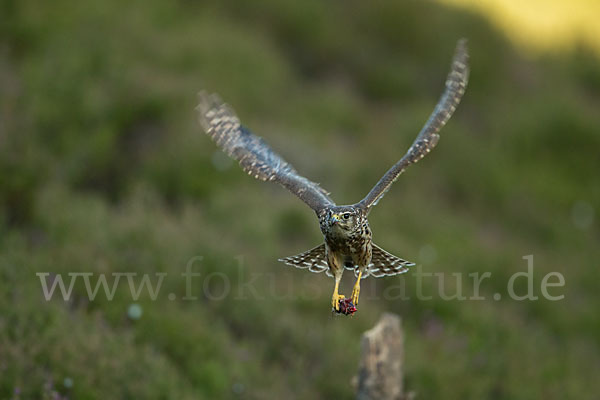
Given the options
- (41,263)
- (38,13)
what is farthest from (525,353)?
(38,13)

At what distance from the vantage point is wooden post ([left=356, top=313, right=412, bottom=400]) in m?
6.37

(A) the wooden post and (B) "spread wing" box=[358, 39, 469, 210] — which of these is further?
(A) the wooden post

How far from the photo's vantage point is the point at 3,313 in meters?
7.06

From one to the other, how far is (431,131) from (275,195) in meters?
6.84

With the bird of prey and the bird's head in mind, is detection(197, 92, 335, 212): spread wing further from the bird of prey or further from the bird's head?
the bird's head

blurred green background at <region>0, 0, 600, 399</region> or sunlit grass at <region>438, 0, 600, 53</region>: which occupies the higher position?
sunlit grass at <region>438, 0, 600, 53</region>

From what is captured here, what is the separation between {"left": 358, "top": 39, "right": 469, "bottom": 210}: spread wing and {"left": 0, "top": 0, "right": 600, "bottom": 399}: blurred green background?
125 inches

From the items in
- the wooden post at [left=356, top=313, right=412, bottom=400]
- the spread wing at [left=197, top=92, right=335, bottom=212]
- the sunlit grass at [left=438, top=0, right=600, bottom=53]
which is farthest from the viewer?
the sunlit grass at [left=438, top=0, right=600, bottom=53]

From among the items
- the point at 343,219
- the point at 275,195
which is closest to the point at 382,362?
the point at 343,219

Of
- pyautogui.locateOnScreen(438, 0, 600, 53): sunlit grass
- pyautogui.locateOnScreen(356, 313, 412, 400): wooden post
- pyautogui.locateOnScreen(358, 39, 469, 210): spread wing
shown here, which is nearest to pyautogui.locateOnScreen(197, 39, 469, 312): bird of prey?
pyautogui.locateOnScreen(358, 39, 469, 210): spread wing

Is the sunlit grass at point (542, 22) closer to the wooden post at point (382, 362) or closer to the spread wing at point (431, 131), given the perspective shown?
the spread wing at point (431, 131)

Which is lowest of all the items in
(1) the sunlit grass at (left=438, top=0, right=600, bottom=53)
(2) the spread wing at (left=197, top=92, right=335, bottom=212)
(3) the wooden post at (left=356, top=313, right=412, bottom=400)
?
(3) the wooden post at (left=356, top=313, right=412, bottom=400)

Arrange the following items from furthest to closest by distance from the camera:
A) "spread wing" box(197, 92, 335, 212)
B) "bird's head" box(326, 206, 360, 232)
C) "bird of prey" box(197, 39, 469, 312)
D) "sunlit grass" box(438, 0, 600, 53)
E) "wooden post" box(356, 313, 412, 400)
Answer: "sunlit grass" box(438, 0, 600, 53), "wooden post" box(356, 313, 412, 400), "spread wing" box(197, 92, 335, 212), "bird of prey" box(197, 39, 469, 312), "bird's head" box(326, 206, 360, 232)

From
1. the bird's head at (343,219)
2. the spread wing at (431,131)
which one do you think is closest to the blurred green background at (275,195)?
the bird's head at (343,219)
